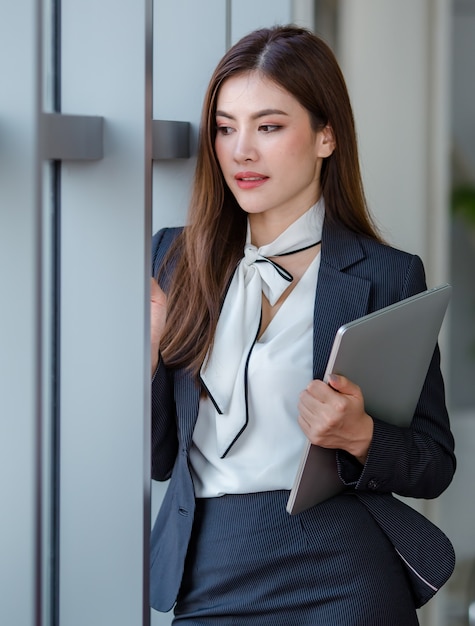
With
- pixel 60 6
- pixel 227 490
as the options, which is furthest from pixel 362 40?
pixel 60 6

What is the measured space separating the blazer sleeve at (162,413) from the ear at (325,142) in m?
0.28

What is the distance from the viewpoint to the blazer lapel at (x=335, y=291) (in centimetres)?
155

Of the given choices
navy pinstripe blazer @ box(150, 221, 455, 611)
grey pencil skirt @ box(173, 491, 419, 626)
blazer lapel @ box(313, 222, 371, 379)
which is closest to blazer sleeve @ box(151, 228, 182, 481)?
navy pinstripe blazer @ box(150, 221, 455, 611)

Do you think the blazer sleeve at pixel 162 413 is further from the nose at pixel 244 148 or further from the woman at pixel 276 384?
the nose at pixel 244 148

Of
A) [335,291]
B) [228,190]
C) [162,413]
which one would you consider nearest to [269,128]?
[228,190]

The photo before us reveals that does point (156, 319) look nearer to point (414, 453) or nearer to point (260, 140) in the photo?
point (260, 140)

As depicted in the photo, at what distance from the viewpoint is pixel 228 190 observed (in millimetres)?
1670

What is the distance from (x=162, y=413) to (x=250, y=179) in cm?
40

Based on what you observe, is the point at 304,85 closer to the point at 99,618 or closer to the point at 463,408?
the point at 99,618

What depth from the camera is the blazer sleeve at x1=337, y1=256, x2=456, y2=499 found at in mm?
1521

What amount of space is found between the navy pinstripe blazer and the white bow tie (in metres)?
0.04

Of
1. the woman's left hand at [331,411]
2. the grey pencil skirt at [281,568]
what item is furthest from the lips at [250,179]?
the grey pencil skirt at [281,568]

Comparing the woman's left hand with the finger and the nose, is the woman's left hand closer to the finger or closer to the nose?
the finger

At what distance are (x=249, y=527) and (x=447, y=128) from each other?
1.41m
